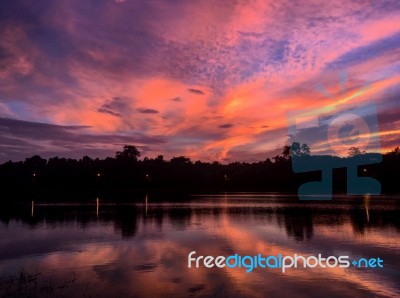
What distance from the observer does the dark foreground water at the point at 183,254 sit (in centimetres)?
1420

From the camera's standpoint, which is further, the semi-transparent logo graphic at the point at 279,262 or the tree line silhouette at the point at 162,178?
the tree line silhouette at the point at 162,178

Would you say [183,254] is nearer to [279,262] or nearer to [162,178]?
[279,262]

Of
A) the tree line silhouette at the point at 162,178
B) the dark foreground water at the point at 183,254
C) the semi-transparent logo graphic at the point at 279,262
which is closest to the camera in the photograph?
the dark foreground water at the point at 183,254

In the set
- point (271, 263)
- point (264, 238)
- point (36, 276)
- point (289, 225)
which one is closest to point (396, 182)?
point (289, 225)

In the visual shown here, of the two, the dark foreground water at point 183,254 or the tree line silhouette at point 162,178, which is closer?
the dark foreground water at point 183,254

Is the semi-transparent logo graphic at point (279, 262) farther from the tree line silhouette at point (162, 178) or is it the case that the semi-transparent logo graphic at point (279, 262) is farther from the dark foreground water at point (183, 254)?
the tree line silhouette at point (162, 178)

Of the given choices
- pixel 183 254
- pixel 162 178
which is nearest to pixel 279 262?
pixel 183 254

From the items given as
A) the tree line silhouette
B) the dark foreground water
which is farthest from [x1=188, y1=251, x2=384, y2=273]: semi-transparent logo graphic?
the tree line silhouette

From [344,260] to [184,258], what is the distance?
8053mm

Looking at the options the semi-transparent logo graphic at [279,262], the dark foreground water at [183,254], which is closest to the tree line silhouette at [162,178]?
the dark foreground water at [183,254]

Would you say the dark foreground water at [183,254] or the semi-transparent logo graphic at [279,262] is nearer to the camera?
the dark foreground water at [183,254]

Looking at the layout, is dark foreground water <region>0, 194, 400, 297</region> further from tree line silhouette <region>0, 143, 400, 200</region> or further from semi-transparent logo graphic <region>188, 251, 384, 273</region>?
tree line silhouette <region>0, 143, 400, 200</region>

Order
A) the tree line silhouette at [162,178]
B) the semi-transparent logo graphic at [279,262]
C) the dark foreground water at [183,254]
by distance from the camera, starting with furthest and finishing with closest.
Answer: the tree line silhouette at [162,178]
the semi-transparent logo graphic at [279,262]
the dark foreground water at [183,254]

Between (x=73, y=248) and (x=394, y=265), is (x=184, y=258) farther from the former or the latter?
(x=394, y=265)
